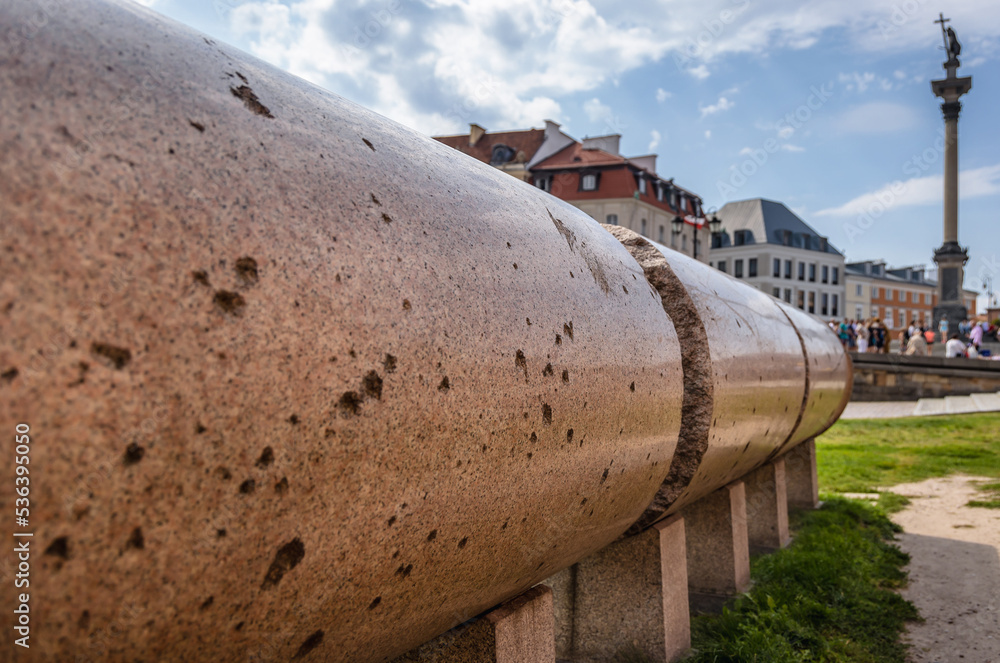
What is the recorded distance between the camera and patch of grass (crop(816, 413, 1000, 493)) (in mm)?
7914

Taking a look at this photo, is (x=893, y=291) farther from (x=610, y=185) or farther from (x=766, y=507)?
(x=766, y=507)

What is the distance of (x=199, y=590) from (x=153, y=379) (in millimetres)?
249

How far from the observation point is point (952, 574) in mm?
4457

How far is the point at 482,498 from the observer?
1187 millimetres

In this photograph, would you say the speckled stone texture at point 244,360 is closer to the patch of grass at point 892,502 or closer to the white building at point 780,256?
the patch of grass at point 892,502

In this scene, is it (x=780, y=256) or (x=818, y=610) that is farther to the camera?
(x=780, y=256)

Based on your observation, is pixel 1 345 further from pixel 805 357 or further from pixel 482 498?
pixel 805 357

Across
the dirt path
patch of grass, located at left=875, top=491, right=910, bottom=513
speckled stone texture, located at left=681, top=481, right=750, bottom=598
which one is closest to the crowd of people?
patch of grass, located at left=875, top=491, right=910, bottom=513

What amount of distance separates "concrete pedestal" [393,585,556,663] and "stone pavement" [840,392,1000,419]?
15600 millimetres

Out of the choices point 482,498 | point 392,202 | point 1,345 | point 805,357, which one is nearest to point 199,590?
point 1,345

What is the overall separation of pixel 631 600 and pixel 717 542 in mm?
1299

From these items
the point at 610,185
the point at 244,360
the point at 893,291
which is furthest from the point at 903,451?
the point at 893,291

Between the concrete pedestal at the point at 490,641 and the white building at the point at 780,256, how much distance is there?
6280cm

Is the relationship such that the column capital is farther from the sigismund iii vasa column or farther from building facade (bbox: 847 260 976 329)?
building facade (bbox: 847 260 976 329)
